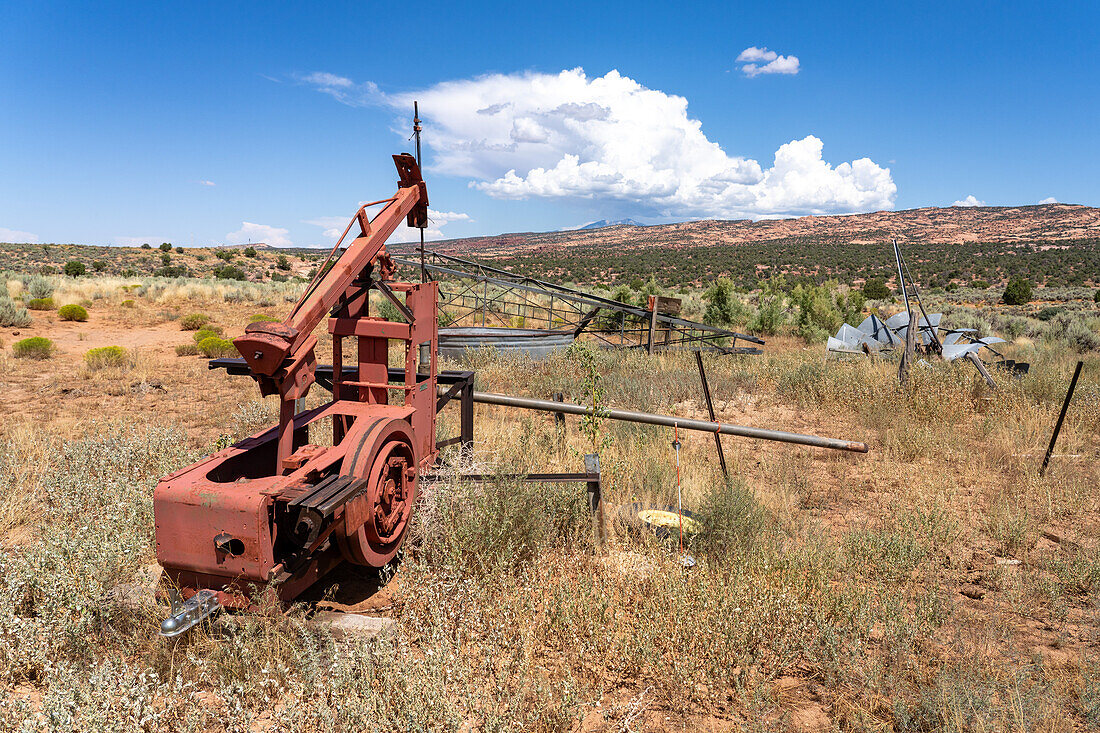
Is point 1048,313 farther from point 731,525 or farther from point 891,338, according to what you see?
point 731,525

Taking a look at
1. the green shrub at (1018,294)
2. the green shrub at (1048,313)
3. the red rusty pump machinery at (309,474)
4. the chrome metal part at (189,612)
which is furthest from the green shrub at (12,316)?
the green shrub at (1018,294)

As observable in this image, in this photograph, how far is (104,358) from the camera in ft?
41.5

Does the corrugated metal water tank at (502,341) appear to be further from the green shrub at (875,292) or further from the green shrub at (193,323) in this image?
the green shrub at (875,292)

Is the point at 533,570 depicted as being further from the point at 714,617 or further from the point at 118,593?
the point at 118,593

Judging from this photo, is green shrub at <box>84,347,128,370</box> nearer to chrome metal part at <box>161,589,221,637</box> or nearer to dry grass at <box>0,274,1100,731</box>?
dry grass at <box>0,274,1100,731</box>

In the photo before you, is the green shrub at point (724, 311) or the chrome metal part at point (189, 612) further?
the green shrub at point (724, 311)

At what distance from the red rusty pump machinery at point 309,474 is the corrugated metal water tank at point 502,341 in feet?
28.8

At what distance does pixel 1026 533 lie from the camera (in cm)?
534

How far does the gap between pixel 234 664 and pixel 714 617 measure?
2.68 meters

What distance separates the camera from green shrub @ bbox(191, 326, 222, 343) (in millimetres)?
16083

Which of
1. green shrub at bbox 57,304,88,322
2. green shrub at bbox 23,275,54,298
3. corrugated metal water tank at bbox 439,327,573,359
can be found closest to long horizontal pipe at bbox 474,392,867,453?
corrugated metal water tank at bbox 439,327,573,359

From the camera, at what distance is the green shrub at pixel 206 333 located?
16083 millimetres

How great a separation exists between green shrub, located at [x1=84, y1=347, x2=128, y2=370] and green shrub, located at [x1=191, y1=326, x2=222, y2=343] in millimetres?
2623

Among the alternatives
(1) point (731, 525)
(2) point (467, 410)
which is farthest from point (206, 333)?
(1) point (731, 525)
